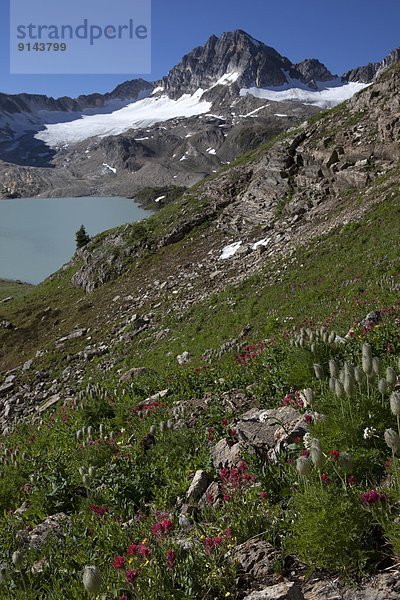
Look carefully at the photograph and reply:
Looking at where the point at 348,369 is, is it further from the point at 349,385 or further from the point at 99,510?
the point at 99,510

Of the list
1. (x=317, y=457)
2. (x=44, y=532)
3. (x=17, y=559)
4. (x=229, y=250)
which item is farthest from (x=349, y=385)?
(x=229, y=250)

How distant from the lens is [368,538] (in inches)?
127

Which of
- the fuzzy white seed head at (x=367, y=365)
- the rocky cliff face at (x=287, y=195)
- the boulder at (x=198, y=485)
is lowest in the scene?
the boulder at (x=198, y=485)

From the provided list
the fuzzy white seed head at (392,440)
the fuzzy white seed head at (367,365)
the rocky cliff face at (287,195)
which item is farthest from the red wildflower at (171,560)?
the rocky cliff face at (287,195)

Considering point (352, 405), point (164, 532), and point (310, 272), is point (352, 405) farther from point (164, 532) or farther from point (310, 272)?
point (310, 272)

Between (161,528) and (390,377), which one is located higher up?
(390,377)

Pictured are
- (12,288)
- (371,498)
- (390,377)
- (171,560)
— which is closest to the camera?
(371,498)

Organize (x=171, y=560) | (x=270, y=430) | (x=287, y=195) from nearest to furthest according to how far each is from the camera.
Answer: (x=171, y=560) < (x=270, y=430) < (x=287, y=195)

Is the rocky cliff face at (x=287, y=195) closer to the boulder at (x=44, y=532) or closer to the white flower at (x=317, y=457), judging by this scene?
the boulder at (x=44, y=532)

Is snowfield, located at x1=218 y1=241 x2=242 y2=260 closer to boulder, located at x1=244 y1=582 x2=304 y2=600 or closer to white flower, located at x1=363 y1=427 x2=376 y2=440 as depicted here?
white flower, located at x1=363 y1=427 x2=376 y2=440

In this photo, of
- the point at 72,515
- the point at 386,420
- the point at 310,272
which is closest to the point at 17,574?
the point at 72,515

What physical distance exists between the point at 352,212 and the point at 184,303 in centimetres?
915

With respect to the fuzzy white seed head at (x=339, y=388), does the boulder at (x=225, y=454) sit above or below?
below

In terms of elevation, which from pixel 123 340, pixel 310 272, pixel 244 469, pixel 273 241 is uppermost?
pixel 273 241
